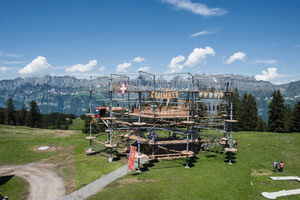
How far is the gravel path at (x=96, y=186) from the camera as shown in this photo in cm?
2106

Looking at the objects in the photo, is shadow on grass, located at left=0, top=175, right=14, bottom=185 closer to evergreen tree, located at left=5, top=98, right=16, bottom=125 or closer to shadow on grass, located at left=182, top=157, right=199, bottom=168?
shadow on grass, located at left=182, top=157, right=199, bottom=168

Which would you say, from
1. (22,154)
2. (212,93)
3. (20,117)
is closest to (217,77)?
(212,93)

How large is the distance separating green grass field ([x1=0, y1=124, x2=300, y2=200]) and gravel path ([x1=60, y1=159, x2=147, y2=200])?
90 cm

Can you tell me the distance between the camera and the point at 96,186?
2328 centimetres

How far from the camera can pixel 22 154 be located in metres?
36.2

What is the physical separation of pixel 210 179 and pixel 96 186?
13.5 meters

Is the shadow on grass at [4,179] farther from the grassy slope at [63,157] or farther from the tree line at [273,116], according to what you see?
the tree line at [273,116]

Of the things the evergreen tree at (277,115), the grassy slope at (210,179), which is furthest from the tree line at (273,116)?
the grassy slope at (210,179)

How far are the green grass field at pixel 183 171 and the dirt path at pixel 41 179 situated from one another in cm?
117

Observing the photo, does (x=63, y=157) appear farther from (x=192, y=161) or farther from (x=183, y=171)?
(x=192, y=161)

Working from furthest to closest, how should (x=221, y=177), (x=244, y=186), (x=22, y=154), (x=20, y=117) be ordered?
(x=20, y=117) → (x=22, y=154) → (x=221, y=177) → (x=244, y=186)

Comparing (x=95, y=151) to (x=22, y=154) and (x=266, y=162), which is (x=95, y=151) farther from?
(x=266, y=162)

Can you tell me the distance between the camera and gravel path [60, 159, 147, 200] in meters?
21.1

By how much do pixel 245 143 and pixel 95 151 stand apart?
98.2ft
